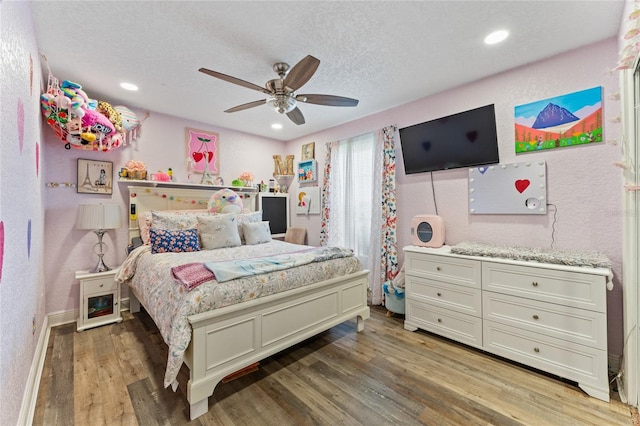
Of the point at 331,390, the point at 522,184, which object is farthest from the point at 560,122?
the point at 331,390

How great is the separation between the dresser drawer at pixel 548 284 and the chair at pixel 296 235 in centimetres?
282

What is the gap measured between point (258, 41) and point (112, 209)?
90.3 inches

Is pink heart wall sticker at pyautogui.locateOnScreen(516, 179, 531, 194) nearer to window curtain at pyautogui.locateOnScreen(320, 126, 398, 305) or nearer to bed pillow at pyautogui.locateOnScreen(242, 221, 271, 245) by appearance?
window curtain at pyautogui.locateOnScreen(320, 126, 398, 305)

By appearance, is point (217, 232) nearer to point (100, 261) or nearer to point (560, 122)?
point (100, 261)

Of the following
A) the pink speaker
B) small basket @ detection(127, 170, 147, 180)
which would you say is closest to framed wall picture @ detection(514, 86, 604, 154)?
the pink speaker

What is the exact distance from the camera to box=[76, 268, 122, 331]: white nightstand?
106 inches

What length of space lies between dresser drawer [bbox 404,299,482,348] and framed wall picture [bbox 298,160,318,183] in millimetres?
2485

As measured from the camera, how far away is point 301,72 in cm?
188

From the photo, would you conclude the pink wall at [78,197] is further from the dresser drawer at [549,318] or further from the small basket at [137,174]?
the dresser drawer at [549,318]

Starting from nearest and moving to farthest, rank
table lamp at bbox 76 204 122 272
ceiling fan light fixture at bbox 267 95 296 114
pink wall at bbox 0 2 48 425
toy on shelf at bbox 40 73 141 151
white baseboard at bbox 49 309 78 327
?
1. pink wall at bbox 0 2 48 425
2. ceiling fan light fixture at bbox 267 95 296 114
3. toy on shelf at bbox 40 73 141 151
4. table lamp at bbox 76 204 122 272
5. white baseboard at bbox 49 309 78 327

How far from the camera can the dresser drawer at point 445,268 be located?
231 cm

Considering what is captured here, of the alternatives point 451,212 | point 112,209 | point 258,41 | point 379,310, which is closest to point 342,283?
point 379,310

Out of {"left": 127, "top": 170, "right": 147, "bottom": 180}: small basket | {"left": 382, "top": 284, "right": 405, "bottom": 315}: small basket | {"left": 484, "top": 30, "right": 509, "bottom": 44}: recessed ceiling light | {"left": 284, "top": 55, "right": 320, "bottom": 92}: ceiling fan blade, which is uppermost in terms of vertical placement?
{"left": 484, "top": 30, "right": 509, "bottom": 44}: recessed ceiling light

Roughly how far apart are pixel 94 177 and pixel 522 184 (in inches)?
178
